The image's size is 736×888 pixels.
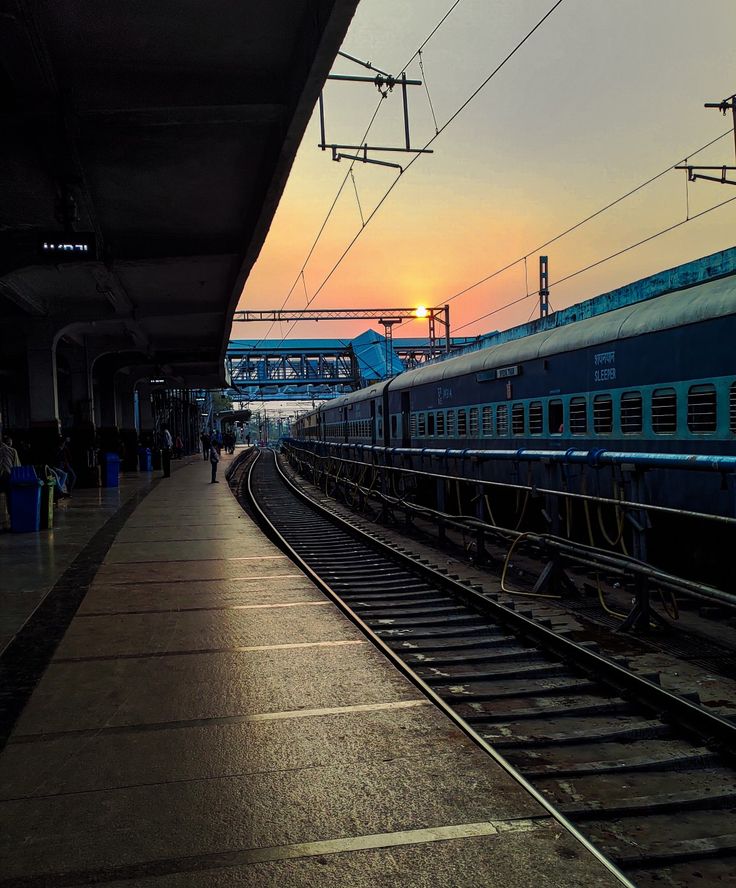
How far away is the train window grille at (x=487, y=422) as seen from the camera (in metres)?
15.4

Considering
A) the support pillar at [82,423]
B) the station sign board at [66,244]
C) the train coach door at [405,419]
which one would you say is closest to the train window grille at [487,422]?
the train coach door at [405,419]

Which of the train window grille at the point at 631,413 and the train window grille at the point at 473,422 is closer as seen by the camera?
the train window grille at the point at 631,413

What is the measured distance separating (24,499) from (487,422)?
8690mm

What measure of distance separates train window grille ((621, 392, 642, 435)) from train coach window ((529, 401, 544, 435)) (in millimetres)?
2601

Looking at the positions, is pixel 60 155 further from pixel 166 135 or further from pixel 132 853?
pixel 132 853

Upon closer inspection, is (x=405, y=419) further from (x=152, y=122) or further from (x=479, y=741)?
(x=479, y=741)

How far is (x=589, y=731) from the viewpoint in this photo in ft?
15.2

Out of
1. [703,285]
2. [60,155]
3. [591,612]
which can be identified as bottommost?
[591,612]

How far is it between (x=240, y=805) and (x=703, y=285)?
8416 millimetres

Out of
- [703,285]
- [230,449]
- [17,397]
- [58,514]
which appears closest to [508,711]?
[703,285]

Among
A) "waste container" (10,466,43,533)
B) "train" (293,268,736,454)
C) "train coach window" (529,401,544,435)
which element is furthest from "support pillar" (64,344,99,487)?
"train coach window" (529,401,544,435)

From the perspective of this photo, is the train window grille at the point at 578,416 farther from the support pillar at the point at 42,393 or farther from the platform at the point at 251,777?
the support pillar at the point at 42,393

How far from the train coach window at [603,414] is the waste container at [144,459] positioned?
2736 cm

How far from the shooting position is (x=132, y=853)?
10.0 ft
